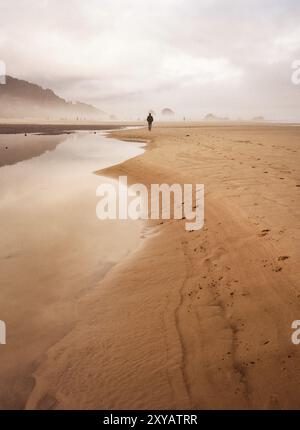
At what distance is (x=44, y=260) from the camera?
17.8ft

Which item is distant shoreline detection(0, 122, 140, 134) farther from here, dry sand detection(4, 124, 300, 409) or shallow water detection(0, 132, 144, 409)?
dry sand detection(4, 124, 300, 409)

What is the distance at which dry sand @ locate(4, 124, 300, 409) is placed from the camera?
113 inches

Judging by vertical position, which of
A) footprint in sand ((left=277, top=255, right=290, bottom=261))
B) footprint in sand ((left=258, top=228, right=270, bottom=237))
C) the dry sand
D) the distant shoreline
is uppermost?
the distant shoreline

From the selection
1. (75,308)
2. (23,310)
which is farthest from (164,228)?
(23,310)

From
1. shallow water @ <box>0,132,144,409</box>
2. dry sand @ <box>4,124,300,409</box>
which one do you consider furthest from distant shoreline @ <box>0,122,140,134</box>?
dry sand @ <box>4,124,300,409</box>

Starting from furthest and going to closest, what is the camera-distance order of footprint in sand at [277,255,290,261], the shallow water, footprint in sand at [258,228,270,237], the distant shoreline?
1. the distant shoreline
2. footprint in sand at [258,228,270,237]
3. footprint in sand at [277,255,290,261]
4. the shallow water

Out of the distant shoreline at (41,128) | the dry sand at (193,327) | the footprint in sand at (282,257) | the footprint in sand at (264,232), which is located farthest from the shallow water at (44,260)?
the distant shoreline at (41,128)

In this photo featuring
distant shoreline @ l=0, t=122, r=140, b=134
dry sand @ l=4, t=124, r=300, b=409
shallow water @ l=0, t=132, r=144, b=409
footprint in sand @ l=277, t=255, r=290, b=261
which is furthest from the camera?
distant shoreline @ l=0, t=122, r=140, b=134

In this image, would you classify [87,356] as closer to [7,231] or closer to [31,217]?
[7,231]

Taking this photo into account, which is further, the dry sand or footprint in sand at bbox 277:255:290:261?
footprint in sand at bbox 277:255:290:261

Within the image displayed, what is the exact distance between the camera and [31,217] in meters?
7.45

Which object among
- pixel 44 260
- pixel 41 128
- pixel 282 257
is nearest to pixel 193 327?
pixel 282 257

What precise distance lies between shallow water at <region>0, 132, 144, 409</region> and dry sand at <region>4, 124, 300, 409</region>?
230 mm

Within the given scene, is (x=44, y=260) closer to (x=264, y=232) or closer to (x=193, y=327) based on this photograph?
(x=193, y=327)
